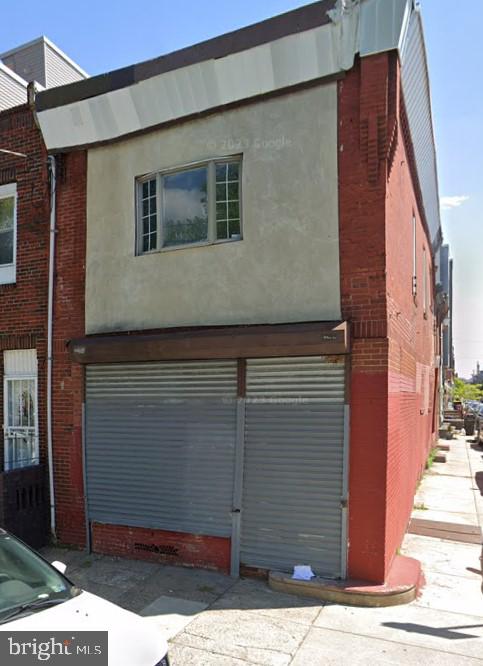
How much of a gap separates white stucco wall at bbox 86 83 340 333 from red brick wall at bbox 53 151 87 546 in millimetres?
379

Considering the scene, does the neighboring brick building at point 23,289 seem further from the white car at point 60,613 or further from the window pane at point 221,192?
the white car at point 60,613

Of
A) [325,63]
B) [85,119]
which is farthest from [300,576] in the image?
[85,119]

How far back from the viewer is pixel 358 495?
19.7 ft

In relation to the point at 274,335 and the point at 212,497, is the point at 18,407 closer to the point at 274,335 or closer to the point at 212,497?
the point at 212,497

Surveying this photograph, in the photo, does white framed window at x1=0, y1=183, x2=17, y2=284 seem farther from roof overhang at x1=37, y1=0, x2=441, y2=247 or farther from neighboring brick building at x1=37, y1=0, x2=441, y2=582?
roof overhang at x1=37, y1=0, x2=441, y2=247

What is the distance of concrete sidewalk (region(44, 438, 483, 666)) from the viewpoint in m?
4.62

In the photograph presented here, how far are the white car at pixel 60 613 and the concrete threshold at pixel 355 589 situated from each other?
9.31ft

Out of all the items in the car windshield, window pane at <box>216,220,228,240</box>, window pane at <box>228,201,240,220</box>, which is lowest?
the car windshield

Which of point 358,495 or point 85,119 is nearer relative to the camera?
point 358,495

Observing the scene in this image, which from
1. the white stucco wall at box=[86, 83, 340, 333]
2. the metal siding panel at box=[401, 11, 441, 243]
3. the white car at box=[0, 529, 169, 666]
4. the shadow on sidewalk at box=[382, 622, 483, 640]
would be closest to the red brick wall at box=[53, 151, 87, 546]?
the white stucco wall at box=[86, 83, 340, 333]

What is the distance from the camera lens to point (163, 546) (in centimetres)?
696

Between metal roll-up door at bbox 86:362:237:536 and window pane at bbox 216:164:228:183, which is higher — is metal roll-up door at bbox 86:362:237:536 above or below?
below

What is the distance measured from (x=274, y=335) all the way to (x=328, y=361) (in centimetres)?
72

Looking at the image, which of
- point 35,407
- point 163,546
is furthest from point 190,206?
point 163,546
